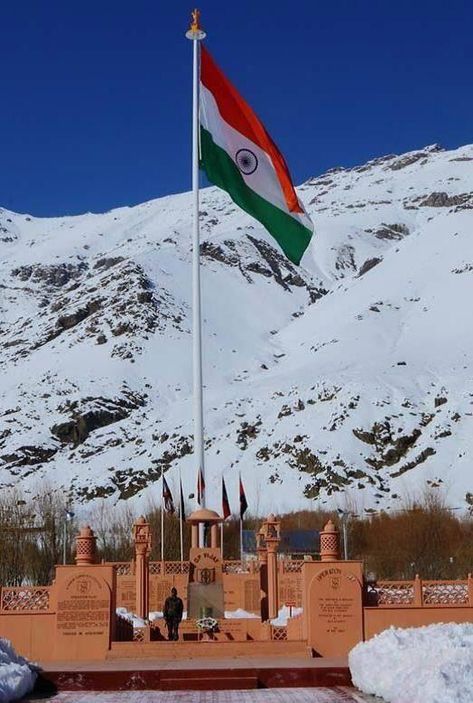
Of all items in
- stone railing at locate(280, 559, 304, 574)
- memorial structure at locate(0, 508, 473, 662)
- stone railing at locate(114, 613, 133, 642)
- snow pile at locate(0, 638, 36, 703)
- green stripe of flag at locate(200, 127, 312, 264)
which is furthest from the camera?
stone railing at locate(280, 559, 304, 574)

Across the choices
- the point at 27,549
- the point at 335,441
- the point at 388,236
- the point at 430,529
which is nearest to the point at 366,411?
the point at 335,441

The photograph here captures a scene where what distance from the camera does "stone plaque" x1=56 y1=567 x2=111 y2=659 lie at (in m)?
19.7

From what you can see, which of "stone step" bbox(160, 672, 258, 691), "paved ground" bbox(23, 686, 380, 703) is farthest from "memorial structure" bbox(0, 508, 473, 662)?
"paved ground" bbox(23, 686, 380, 703)

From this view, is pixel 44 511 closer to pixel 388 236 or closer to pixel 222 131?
pixel 222 131

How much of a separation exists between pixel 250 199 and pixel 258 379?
86.3 m

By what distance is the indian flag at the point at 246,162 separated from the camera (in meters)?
24.1

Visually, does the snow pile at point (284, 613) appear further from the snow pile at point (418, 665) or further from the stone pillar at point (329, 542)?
the snow pile at point (418, 665)

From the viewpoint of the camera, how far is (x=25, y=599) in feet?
66.3

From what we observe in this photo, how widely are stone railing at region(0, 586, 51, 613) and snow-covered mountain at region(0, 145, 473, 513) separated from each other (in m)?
54.8

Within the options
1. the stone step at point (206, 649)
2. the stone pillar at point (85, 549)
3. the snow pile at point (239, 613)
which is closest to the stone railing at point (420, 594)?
the stone step at point (206, 649)

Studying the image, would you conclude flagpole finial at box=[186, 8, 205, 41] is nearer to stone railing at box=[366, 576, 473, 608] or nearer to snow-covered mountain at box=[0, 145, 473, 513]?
stone railing at box=[366, 576, 473, 608]

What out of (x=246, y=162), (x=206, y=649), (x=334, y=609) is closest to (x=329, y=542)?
(x=334, y=609)

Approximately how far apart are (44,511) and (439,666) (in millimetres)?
54420

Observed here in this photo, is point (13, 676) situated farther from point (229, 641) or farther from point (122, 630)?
point (122, 630)
